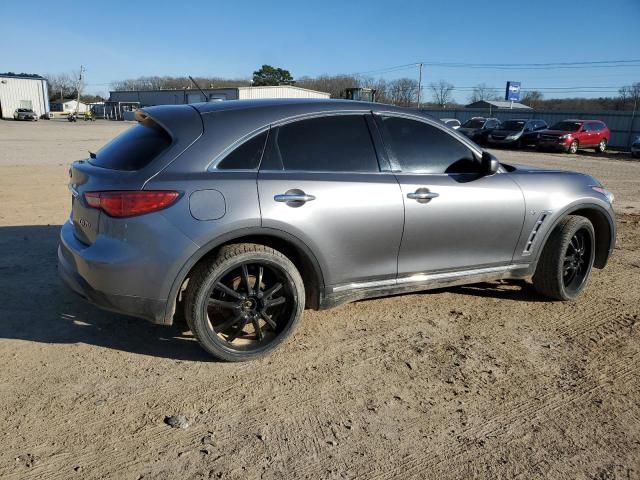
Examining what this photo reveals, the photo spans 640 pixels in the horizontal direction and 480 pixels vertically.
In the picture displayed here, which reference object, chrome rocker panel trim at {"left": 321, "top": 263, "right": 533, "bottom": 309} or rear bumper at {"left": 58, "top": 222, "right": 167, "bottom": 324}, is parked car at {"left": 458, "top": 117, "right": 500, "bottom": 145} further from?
rear bumper at {"left": 58, "top": 222, "right": 167, "bottom": 324}

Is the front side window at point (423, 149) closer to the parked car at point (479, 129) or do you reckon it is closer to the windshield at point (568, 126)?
the parked car at point (479, 129)

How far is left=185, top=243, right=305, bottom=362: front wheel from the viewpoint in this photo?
10.5ft

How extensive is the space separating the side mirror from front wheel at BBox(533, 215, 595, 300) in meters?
0.99

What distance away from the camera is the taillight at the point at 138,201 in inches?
118

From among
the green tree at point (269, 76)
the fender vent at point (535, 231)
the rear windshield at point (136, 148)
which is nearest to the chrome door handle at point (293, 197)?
the rear windshield at point (136, 148)

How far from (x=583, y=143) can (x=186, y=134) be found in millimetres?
27731

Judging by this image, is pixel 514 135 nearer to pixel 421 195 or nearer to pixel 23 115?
pixel 421 195

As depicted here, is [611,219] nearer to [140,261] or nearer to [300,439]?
[300,439]

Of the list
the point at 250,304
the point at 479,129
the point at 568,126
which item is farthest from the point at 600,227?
the point at 479,129

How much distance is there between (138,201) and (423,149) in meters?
2.13

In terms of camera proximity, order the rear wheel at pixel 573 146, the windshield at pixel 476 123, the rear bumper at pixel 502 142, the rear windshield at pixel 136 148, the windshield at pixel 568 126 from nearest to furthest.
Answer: the rear windshield at pixel 136 148 → the rear wheel at pixel 573 146 → the windshield at pixel 568 126 → the rear bumper at pixel 502 142 → the windshield at pixel 476 123

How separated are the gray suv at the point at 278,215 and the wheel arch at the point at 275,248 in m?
0.01

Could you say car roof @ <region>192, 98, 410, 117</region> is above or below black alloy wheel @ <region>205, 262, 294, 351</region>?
above

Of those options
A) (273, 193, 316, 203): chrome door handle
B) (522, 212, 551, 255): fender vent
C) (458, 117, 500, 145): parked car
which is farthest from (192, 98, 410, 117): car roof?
(458, 117, 500, 145): parked car
